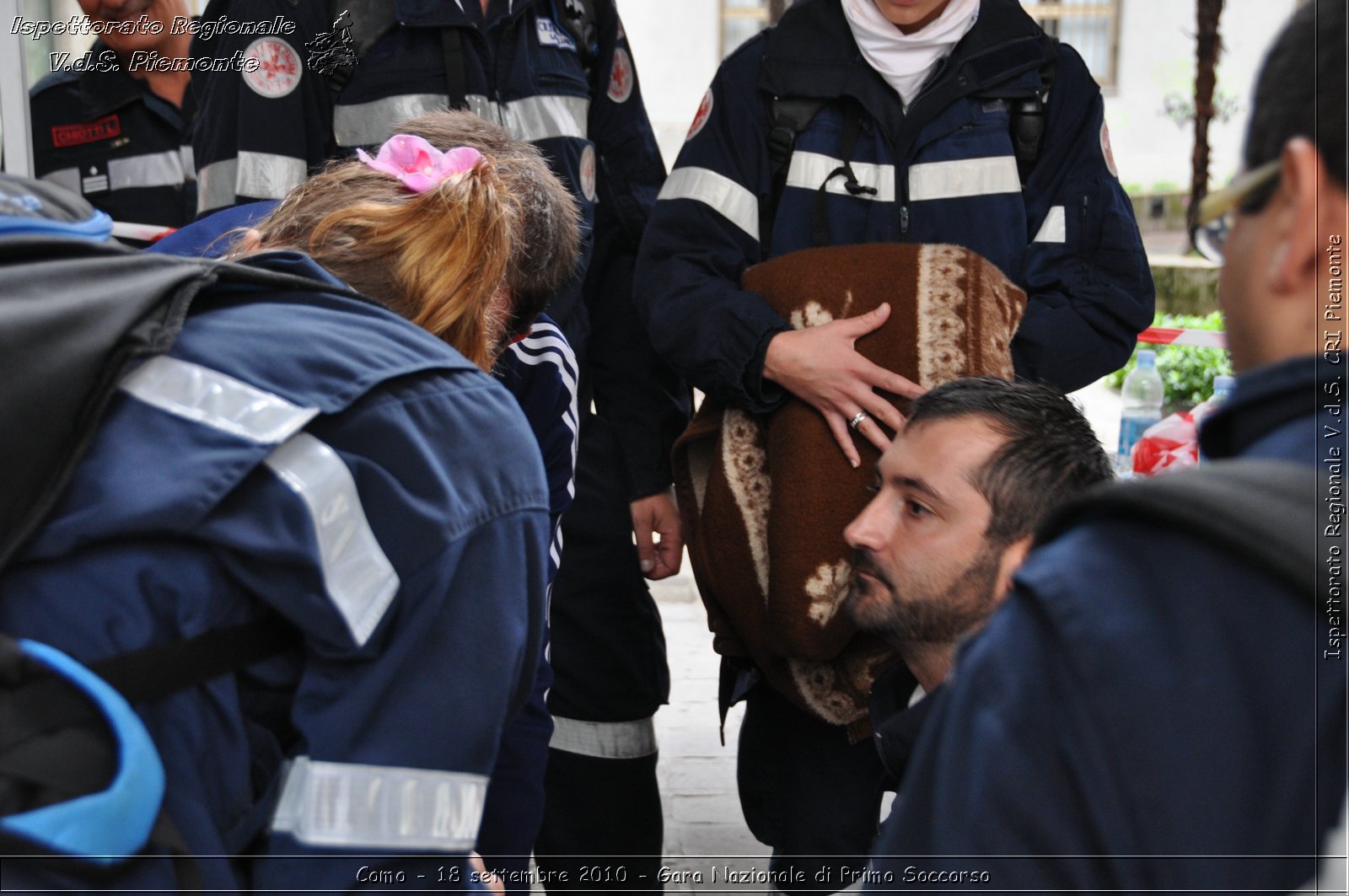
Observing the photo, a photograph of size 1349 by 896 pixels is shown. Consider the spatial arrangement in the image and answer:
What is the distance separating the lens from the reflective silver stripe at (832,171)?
256 cm

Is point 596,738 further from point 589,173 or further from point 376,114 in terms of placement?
point 376,114

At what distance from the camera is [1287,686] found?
0.77 meters

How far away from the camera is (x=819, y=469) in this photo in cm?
238

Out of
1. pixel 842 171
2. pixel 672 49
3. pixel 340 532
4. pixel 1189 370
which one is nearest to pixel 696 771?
pixel 842 171

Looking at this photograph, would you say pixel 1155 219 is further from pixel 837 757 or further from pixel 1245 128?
pixel 1245 128

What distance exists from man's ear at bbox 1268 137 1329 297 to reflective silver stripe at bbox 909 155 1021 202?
68.5 inches

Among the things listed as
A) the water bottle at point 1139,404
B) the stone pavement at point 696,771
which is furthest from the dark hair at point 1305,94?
the stone pavement at point 696,771

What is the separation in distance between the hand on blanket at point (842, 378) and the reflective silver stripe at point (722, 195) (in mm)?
360

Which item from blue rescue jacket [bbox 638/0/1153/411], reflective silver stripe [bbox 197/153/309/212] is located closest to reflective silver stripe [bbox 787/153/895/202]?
blue rescue jacket [bbox 638/0/1153/411]

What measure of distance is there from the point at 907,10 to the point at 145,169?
2.54 metres

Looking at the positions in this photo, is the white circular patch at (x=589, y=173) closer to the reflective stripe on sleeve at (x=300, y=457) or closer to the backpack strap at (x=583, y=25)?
the backpack strap at (x=583, y=25)

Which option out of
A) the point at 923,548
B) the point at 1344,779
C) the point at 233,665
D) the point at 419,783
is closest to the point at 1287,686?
the point at 1344,779

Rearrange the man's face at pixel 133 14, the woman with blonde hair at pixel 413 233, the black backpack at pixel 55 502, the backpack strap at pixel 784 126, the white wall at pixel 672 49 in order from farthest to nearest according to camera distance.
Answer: the white wall at pixel 672 49, the man's face at pixel 133 14, the backpack strap at pixel 784 126, the woman with blonde hair at pixel 413 233, the black backpack at pixel 55 502

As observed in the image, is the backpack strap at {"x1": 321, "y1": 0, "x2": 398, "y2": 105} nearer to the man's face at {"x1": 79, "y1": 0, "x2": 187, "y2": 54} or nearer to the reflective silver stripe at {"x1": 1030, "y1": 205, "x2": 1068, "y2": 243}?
the man's face at {"x1": 79, "y1": 0, "x2": 187, "y2": 54}
